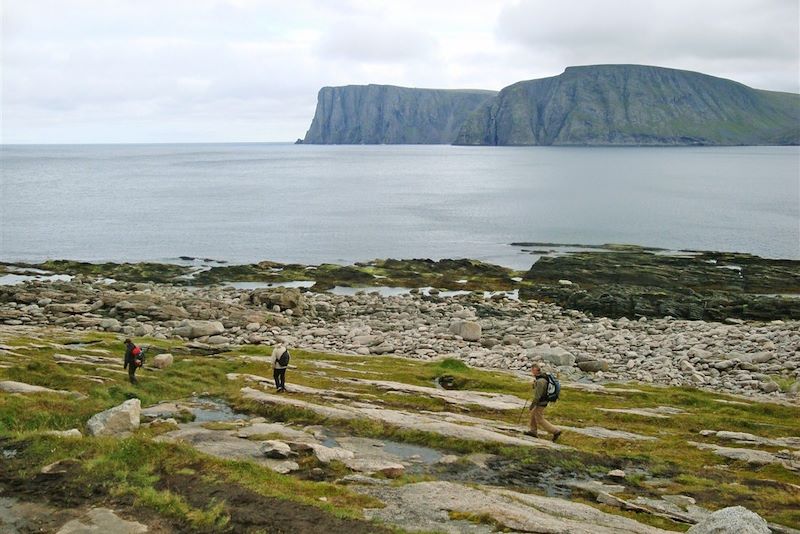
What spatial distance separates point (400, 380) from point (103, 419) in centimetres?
1555

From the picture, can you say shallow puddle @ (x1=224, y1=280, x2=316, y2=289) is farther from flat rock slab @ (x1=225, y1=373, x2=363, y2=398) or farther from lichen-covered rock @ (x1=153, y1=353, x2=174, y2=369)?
flat rock slab @ (x1=225, y1=373, x2=363, y2=398)

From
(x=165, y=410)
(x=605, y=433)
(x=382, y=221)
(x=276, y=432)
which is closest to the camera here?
(x=276, y=432)

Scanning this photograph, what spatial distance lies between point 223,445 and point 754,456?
16.5 meters

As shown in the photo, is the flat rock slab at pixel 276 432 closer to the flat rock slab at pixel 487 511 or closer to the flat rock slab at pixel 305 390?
the flat rock slab at pixel 487 511

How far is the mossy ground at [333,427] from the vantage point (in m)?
15.6

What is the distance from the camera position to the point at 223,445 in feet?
63.8

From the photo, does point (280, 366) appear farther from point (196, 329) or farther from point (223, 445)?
point (196, 329)

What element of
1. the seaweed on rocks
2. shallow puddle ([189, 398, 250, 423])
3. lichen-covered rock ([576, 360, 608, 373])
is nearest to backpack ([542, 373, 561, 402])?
shallow puddle ([189, 398, 250, 423])

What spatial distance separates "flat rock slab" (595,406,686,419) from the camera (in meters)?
27.7

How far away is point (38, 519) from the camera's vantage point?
45.0 feet

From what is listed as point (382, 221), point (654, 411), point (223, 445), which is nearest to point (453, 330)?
point (654, 411)

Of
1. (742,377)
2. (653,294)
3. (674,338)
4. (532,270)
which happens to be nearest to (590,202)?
(532,270)

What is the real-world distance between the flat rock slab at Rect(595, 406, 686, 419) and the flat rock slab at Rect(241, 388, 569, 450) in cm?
779

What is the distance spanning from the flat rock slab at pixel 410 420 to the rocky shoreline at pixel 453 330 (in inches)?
596
